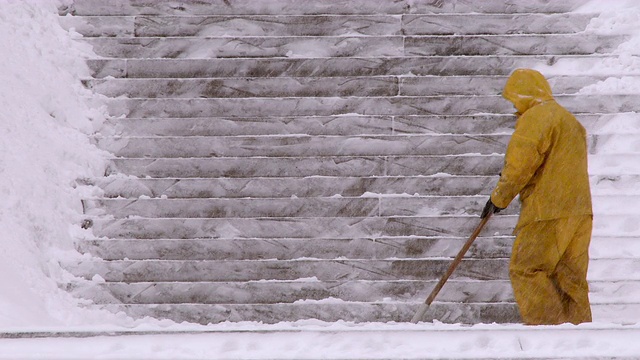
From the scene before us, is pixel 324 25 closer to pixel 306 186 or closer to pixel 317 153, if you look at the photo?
Answer: pixel 317 153

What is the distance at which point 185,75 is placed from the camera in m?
8.05

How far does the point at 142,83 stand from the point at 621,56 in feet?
13.3

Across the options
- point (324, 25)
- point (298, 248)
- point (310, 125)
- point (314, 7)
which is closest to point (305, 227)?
point (298, 248)

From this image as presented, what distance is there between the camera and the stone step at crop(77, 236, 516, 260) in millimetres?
6902

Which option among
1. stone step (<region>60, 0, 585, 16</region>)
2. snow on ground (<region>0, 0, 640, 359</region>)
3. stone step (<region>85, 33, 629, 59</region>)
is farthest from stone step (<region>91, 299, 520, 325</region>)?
stone step (<region>60, 0, 585, 16</region>)

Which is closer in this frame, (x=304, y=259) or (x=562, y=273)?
(x=562, y=273)

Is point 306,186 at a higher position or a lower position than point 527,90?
lower

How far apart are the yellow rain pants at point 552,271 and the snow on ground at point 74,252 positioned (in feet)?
3.53

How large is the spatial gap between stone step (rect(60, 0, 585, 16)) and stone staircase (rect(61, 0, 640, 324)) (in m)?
0.01

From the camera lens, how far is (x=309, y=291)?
6.73 meters

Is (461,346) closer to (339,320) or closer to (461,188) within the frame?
(339,320)

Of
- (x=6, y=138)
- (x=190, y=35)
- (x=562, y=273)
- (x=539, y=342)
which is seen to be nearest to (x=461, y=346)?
(x=539, y=342)

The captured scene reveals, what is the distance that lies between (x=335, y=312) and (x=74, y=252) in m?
1.94

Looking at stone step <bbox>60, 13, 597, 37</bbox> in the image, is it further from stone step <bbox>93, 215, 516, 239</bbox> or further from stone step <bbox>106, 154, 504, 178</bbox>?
stone step <bbox>93, 215, 516, 239</bbox>
